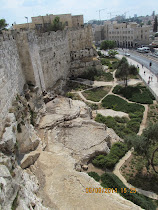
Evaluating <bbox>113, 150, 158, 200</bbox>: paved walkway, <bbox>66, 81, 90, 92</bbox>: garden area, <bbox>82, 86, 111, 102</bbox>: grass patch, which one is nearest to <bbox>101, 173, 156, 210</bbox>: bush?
<bbox>113, 150, 158, 200</bbox>: paved walkway

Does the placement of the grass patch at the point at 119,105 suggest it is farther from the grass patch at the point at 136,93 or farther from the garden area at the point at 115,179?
the garden area at the point at 115,179

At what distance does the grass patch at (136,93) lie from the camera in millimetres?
22828

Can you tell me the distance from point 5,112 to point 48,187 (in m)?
3.94

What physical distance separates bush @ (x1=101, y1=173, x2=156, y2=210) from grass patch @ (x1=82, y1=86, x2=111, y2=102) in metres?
14.1

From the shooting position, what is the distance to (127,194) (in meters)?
9.28

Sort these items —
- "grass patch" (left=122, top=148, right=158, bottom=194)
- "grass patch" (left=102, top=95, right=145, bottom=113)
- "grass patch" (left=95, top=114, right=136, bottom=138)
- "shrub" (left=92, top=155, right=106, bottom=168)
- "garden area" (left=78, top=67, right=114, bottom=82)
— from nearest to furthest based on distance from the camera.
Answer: "grass patch" (left=122, top=148, right=158, bottom=194)
"shrub" (left=92, top=155, right=106, bottom=168)
"grass patch" (left=95, top=114, right=136, bottom=138)
"grass patch" (left=102, top=95, right=145, bottom=113)
"garden area" (left=78, top=67, right=114, bottom=82)

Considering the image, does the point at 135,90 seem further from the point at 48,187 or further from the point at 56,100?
the point at 48,187

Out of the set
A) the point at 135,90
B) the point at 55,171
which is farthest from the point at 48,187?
the point at 135,90

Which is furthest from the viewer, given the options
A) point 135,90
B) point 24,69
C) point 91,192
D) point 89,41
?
point 89,41

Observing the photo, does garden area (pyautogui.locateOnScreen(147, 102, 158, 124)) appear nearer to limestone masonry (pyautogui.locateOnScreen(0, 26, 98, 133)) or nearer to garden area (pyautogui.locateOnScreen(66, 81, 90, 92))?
garden area (pyautogui.locateOnScreen(66, 81, 90, 92))

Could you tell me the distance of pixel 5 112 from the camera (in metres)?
8.74

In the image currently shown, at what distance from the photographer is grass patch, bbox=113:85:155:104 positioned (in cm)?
2283

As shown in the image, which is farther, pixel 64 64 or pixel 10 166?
pixel 64 64

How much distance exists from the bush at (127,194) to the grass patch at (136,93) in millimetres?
14306
